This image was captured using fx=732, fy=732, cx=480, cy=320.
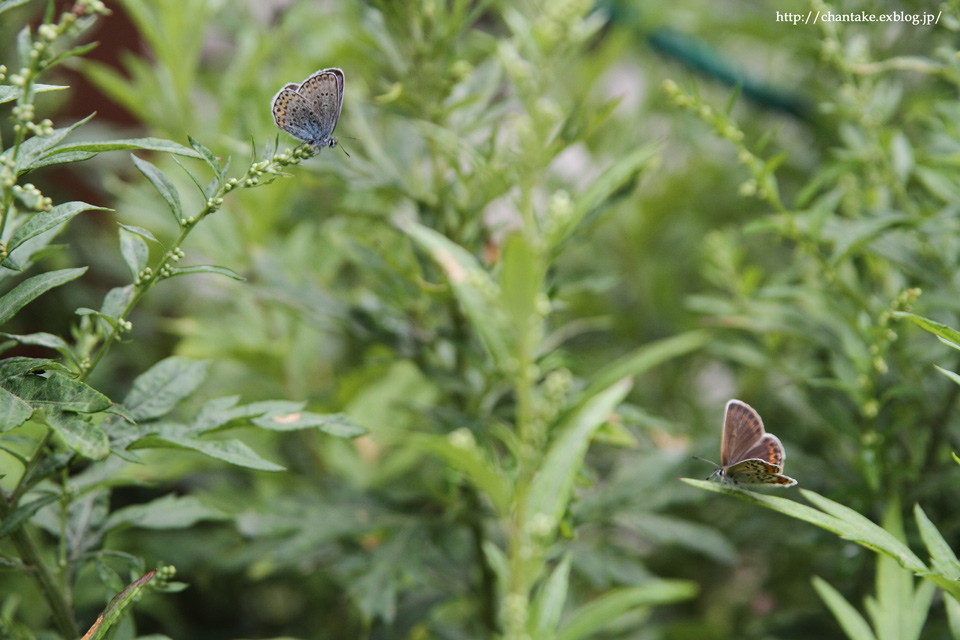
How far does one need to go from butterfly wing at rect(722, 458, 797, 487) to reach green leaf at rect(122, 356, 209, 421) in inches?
16.9

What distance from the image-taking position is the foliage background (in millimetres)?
778

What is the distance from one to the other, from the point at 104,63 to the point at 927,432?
79.3 inches

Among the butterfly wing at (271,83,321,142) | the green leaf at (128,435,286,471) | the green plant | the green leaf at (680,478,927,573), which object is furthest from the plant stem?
the green leaf at (680,478,927,573)

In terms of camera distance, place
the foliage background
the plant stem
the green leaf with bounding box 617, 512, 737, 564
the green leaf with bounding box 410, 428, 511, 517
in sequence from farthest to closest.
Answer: the green leaf with bounding box 617, 512, 737, 564
the foliage background
the plant stem
the green leaf with bounding box 410, 428, 511, 517

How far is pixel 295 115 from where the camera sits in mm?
623

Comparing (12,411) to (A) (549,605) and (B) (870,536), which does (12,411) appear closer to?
(A) (549,605)

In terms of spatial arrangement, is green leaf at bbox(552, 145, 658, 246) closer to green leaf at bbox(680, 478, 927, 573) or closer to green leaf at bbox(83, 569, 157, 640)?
green leaf at bbox(680, 478, 927, 573)

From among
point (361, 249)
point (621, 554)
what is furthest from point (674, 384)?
point (361, 249)

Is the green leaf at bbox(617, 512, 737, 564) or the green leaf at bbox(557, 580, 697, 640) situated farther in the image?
the green leaf at bbox(617, 512, 737, 564)

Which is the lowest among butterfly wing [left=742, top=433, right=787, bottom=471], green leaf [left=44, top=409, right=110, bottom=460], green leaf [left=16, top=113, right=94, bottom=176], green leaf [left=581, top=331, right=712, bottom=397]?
butterfly wing [left=742, top=433, right=787, bottom=471]

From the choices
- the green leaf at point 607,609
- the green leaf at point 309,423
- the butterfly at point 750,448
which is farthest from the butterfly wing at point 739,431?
the green leaf at point 309,423

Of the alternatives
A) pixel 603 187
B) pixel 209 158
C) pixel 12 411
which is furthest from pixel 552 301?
pixel 12 411

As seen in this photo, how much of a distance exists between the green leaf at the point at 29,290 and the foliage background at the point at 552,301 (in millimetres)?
183

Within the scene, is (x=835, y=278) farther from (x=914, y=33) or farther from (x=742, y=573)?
(x=742, y=573)
